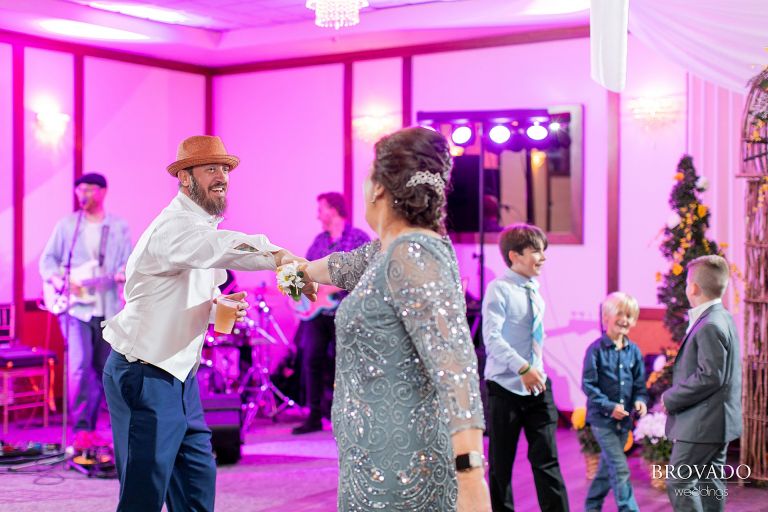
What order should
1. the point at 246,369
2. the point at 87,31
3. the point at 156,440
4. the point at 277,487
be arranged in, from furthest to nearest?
1. the point at 246,369
2. the point at 87,31
3. the point at 277,487
4. the point at 156,440

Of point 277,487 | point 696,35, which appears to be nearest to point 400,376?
point 696,35

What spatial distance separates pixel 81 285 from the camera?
7.32 m

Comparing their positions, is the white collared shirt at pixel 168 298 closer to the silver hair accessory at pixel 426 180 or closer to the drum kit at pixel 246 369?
the silver hair accessory at pixel 426 180

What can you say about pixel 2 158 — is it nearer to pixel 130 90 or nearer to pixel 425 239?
pixel 130 90

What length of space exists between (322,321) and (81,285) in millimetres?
1897

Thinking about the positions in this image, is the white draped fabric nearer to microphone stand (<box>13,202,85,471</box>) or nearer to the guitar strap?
microphone stand (<box>13,202,85,471</box>)

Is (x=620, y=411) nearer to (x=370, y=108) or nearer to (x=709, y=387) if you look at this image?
(x=709, y=387)

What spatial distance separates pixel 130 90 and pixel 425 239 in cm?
766

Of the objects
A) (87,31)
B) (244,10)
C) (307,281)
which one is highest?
(244,10)

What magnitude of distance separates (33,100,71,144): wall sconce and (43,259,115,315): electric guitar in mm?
1854

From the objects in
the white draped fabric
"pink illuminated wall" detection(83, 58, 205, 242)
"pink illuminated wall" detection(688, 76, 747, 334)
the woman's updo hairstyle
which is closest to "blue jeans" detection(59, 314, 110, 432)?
"pink illuminated wall" detection(83, 58, 205, 242)

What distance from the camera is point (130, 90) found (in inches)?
375

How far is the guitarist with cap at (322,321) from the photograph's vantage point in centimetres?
805

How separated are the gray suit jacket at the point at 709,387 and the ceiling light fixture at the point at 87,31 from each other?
19.3 ft
